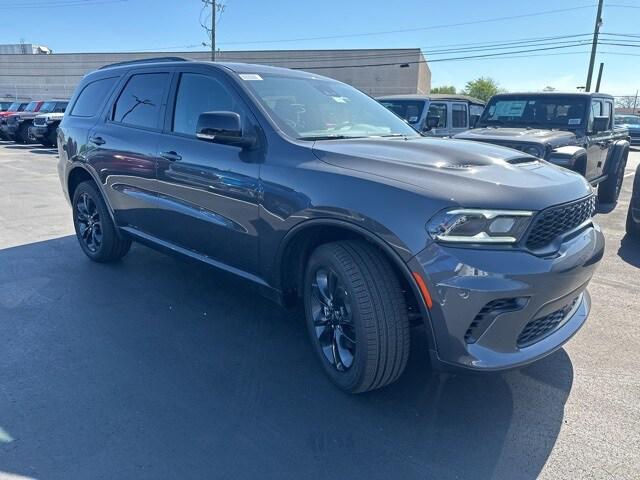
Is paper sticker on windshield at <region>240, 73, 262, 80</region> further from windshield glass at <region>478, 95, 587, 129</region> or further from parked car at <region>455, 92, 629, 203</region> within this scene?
windshield glass at <region>478, 95, 587, 129</region>

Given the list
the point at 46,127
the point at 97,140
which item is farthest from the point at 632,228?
the point at 46,127

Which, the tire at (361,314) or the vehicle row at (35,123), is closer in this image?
the tire at (361,314)

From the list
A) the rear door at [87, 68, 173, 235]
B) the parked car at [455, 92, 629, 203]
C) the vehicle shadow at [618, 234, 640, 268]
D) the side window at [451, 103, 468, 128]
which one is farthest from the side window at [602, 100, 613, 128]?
the rear door at [87, 68, 173, 235]

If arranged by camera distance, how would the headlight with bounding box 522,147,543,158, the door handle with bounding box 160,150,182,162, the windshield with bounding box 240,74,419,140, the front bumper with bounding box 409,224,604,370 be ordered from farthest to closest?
the headlight with bounding box 522,147,543,158 → the door handle with bounding box 160,150,182,162 → the windshield with bounding box 240,74,419,140 → the front bumper with bounding box 409,224,604,370

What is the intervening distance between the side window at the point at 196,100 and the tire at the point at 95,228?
1.49m

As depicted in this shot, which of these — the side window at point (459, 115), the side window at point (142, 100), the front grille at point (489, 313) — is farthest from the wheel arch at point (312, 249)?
the side window at point (459, 115)

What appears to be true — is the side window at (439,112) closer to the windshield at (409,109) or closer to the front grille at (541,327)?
the windshield at (409,109)

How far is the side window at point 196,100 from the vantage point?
11.0 feet

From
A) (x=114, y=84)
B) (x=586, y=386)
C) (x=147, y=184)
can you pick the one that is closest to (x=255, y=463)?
(x=586, y=386)

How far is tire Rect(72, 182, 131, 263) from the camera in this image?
4.64 metres

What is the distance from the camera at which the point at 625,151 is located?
8.94 m

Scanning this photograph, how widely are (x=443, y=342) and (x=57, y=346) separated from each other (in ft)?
8.42

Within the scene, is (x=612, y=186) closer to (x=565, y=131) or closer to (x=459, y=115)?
(x=565, y=131)

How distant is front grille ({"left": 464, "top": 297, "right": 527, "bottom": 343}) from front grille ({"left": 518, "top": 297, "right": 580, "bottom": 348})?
0.60 ft
